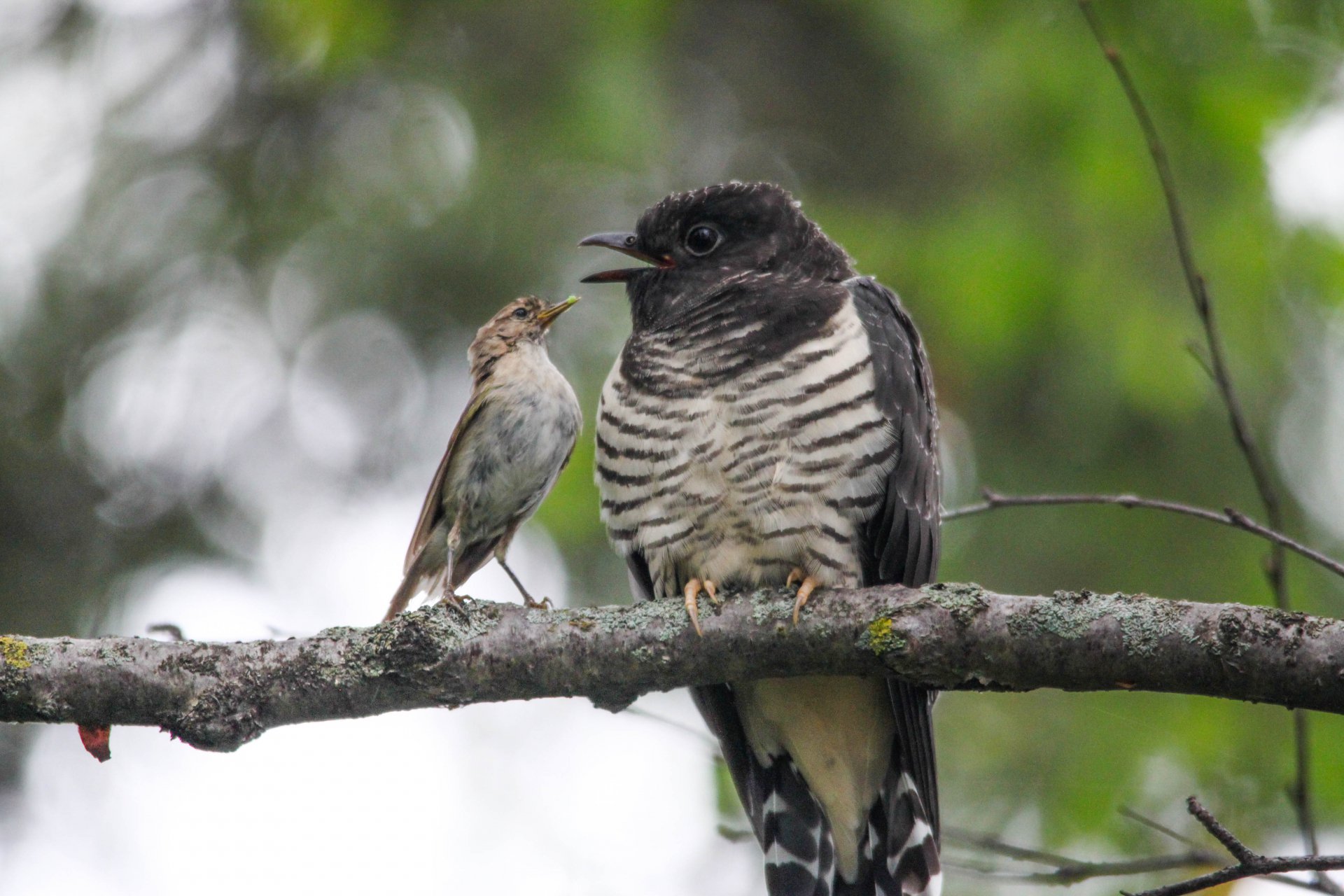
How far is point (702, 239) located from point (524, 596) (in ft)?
4.21

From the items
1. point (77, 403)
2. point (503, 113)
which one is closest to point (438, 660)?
point (503, 113)

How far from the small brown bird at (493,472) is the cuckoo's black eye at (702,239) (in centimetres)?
62

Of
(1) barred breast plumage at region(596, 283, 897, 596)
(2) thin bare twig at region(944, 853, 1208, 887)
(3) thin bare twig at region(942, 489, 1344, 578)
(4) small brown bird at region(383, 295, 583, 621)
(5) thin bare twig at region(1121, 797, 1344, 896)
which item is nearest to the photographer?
(5) thin bare twig at region(1121, 797, 1344, 896)

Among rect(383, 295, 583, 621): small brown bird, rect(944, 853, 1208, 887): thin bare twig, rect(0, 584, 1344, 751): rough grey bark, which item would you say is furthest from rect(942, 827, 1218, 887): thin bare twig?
rect(383, 295, 583, 621): small brown bird

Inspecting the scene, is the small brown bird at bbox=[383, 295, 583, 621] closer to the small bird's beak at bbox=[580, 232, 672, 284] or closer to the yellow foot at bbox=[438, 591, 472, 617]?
the small bird's beak at bbox=[580, 232, 672, 284]

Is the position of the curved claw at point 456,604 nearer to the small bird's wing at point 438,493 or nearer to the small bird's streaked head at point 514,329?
the small bird's wing at point 438,493

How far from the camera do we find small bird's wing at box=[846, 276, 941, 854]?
3.36m

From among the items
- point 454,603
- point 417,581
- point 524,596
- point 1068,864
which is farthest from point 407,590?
point 1068,864

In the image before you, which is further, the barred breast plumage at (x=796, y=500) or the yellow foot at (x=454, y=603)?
the barred breast plumage at (x=796, y=500)

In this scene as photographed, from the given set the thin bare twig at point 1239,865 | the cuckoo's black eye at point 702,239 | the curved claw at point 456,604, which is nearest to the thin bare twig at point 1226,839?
the thin bare twig at point 1239,865

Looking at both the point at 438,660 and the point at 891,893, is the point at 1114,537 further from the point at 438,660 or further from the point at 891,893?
the point at 438,660

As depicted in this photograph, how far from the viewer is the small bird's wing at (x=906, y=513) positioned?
11.0 feet

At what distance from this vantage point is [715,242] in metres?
4.05

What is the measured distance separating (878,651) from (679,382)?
1.09 meters
